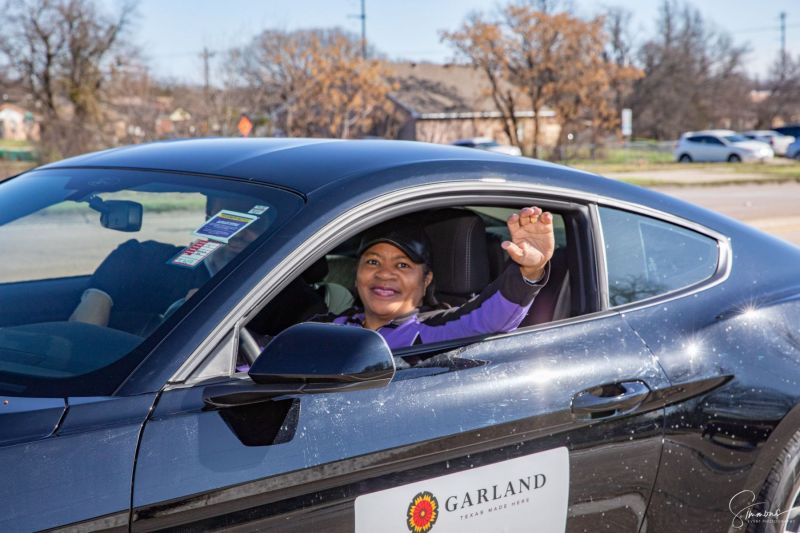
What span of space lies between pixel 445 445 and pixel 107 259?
1.23 metres

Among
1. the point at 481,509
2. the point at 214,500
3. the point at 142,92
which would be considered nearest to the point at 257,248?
the point at 214,500

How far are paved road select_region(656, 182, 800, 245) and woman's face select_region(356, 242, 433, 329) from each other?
401 inches

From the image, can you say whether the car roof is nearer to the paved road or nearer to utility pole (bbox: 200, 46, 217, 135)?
the paved road

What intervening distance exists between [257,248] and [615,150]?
1836 inches

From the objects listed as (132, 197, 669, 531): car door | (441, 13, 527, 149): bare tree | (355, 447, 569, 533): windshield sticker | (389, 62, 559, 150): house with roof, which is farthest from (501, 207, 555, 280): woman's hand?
(389, 62, 559, 150): house with roof

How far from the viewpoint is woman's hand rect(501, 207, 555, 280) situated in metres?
2.52

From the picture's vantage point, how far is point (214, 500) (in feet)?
5.95

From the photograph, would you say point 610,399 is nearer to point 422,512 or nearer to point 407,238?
point 422,512

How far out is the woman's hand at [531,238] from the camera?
2.52m

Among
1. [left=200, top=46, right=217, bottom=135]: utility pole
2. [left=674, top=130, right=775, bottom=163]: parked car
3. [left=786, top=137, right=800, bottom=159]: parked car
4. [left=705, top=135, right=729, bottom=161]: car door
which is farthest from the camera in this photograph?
[left=786, top=137, right=800, bottom=159]: parked car

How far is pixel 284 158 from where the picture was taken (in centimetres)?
253

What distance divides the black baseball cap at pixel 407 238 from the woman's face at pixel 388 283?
21 millimetres

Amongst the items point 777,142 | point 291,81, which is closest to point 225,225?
point 291,81

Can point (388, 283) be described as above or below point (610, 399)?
above
